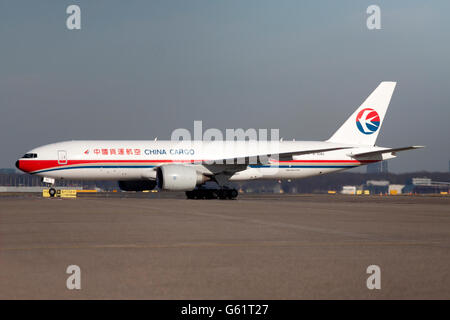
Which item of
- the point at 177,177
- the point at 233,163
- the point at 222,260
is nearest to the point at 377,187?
the point at 233,163

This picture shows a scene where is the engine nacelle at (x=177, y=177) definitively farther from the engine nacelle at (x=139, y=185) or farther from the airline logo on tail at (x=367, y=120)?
the airline logo on tail at (x=367, y=120)

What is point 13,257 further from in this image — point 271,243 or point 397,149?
point 397,149

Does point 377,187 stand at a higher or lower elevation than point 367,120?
lower

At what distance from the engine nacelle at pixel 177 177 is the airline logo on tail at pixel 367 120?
17.2 m

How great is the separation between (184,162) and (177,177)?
15.8 ft

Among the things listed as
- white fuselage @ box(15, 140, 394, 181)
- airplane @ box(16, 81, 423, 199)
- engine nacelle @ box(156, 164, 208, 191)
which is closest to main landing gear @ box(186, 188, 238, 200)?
airplane @ box(16, 81, 423, 199)

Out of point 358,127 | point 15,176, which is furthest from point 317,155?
point 15,176

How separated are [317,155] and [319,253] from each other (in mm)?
34426

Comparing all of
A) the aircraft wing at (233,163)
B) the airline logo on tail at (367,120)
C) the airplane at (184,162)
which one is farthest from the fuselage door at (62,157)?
the airline logo on tail at (367,120)

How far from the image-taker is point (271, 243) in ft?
40.2

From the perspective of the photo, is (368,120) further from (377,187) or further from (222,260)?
(377,187)

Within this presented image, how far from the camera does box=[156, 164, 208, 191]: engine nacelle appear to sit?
120 ft

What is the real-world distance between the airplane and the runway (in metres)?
22.5

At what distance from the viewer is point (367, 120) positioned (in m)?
47.8
